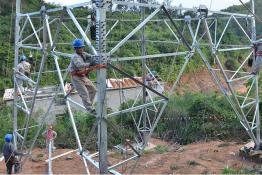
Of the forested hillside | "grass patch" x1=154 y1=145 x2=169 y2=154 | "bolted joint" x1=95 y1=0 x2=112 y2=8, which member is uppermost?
"bolted joint" x1=95 y1=0 x2=112 y2=8

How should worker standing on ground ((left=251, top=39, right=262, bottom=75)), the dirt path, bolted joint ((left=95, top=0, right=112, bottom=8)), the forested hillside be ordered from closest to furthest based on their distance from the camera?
bolted joint ((left=95, top=0, right=112, bottom=8)) < worker standing on ground ((left=251, top=39, right=262, bottom=75)) < the dirt path < the forested hillside

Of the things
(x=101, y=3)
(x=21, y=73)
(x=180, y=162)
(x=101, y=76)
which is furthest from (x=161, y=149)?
(x=101, y=3)

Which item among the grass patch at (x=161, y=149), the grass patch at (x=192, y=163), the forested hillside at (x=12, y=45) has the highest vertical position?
the forested hillside at (x=12, y=45)

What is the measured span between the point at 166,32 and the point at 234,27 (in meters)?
11.4

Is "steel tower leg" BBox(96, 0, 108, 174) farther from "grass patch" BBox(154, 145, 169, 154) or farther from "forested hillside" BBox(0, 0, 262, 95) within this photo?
"forested hillside" BBox(0, 0, 262, 95)

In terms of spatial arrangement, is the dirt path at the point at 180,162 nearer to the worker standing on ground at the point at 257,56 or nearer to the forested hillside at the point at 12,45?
the worker standing on ground at the point at 257,56

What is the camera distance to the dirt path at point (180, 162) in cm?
1162

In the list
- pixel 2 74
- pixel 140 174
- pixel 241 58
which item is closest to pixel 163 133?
pixel 140 174

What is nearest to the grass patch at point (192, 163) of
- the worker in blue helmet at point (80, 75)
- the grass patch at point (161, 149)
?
the grass patch at point (161, 149)

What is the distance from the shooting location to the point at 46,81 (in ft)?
77.3

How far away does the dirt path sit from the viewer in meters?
11.6

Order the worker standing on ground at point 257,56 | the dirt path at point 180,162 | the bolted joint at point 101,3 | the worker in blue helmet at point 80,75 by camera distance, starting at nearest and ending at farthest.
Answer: the bolted joint at point 101,3 → the worker in blue helmet at point 80,75 → the worker standing on ground at point 257,56 → the dirt path at point 180,162

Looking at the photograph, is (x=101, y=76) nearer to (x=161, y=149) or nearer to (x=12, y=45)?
(x=161, y=149)

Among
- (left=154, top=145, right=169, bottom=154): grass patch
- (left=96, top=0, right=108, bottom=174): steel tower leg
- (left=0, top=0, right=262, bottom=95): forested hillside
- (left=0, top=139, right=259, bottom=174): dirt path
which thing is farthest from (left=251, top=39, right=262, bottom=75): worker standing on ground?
(left=0, top=0, right=262, bottom=95): forested hillside
